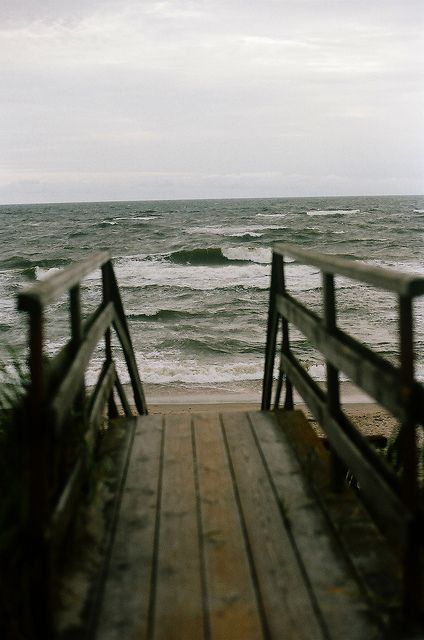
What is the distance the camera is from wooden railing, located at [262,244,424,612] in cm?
179

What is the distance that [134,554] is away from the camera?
2.41 metres

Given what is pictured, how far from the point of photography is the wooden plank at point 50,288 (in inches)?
69.8

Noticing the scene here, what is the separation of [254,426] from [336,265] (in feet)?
5.67

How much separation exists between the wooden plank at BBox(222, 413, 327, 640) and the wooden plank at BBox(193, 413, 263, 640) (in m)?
0.04

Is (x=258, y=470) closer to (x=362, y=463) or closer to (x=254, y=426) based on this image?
(x=254, y=426)

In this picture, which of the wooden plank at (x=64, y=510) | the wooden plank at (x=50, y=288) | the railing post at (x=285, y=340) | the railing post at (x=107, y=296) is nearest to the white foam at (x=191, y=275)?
the railing post at (x=285, y=340)

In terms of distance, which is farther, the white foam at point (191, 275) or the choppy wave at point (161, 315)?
the white foam at point (191, 275)

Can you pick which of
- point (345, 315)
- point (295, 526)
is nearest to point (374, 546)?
point (295, 526)

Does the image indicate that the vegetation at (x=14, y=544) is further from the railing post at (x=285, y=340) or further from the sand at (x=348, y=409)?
the sand at (x=348, y=409)

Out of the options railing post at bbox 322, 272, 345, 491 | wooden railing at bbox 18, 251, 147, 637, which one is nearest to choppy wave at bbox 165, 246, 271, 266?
railing post at bbox 322, 272, 345, 491

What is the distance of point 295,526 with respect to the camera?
260cm

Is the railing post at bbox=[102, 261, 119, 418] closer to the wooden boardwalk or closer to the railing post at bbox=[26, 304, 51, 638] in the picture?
the wooden boardwalk

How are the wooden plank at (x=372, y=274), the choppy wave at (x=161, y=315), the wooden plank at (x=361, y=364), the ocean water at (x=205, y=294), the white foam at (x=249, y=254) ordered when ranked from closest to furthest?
the wooden plank at (x=372, y=274)
the wooden plank at (x=361, y=364)
the ocean water at (x=205, y=294)
the choppy wave at (x=161, y=315)
the white foam at (x=249, y=254)

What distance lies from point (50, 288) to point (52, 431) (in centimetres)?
43
